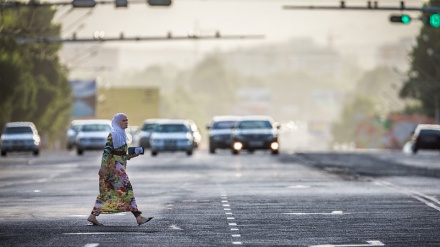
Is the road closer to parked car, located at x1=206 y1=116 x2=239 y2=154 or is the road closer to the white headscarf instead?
the white headscarf

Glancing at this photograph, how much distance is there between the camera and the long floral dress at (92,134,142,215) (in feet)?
70.3

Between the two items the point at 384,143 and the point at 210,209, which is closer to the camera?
the point at 210,209

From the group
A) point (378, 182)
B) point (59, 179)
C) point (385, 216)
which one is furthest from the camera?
point (59, 179)

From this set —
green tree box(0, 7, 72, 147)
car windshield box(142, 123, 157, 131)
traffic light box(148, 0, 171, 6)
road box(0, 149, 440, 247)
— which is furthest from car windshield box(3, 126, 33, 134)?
road box(0, 149, 440, 247)

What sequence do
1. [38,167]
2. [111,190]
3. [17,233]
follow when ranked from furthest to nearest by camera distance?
[38,167] < [111,190] < [17,233]

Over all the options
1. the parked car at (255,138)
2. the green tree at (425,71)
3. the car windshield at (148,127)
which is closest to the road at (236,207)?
the parked car at (255,138)

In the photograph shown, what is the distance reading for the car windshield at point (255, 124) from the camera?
64250 millimetres

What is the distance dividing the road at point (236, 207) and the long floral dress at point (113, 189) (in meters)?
0.30

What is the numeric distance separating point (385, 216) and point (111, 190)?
4645mm

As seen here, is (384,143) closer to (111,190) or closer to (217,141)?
(217,141)

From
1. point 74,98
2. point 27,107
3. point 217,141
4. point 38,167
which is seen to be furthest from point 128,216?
point 74,98

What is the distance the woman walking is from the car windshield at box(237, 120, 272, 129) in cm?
4233

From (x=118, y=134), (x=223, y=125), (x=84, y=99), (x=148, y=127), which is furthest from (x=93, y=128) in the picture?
(x=84, y=99)

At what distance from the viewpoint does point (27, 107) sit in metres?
90.3
